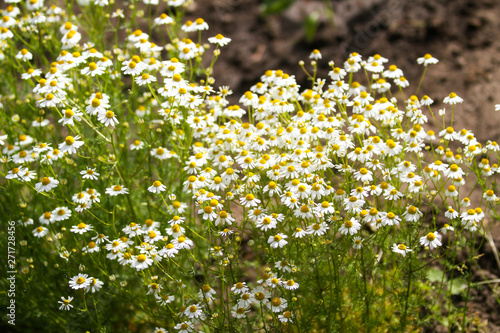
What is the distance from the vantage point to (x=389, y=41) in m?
5.39

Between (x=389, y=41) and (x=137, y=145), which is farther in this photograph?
(x=389, y=41)

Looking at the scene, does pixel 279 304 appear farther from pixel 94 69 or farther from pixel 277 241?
pixel 94 69

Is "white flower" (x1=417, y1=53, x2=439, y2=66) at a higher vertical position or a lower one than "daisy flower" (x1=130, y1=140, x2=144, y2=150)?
higher

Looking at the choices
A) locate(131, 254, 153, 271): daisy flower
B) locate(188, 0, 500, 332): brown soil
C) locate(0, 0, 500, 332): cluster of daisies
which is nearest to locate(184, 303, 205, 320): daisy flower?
locate(0, 0, 500, 332): cluster of daisies

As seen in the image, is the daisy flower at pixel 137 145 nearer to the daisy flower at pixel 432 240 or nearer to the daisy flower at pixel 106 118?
the daisy flower at pixel 106 118

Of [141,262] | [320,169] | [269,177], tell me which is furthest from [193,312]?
[320,169]

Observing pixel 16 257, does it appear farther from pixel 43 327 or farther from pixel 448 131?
pixel 448 131

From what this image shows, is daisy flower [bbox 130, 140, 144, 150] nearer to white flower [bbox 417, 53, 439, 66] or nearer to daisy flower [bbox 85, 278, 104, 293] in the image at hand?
daisy flower [bbox 85, 278, 104, 293]

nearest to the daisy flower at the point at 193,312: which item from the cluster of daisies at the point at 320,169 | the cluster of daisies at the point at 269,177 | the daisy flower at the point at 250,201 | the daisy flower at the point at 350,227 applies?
the cluster of daisies at the point at 269,177

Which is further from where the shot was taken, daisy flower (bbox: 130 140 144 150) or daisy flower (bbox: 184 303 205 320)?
daisy flower (bbox: 130 140 144 150)

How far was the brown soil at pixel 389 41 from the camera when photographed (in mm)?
4906

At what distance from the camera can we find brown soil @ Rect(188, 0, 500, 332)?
4.91 m

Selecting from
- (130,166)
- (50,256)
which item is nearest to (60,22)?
(130,166)

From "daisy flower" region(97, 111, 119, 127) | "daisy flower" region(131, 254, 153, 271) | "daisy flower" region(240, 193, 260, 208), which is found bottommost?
"daisy flower" region(131, 254, 153, 271)
